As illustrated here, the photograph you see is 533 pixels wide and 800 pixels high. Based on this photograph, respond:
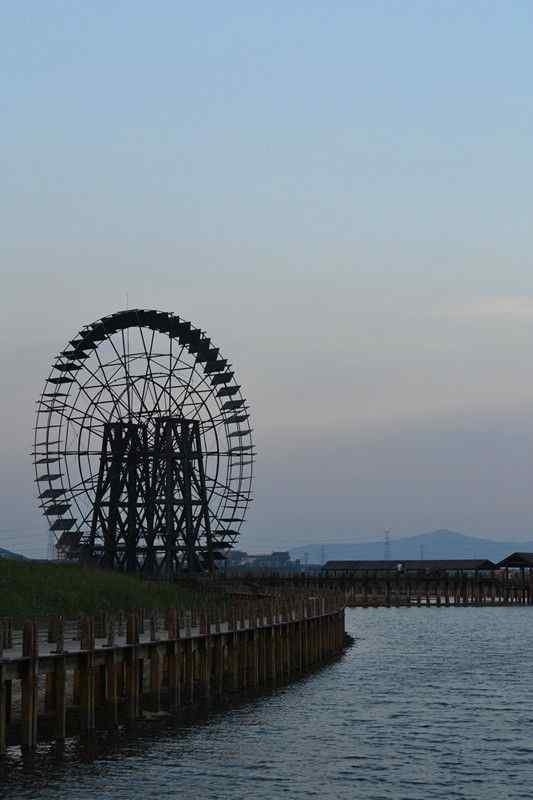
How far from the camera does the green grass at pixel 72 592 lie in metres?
48.9

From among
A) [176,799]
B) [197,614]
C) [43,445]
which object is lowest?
[176,799]

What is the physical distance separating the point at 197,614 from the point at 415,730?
33.0ft

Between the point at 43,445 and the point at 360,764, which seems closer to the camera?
the point at 360,764

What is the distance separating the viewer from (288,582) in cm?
11794

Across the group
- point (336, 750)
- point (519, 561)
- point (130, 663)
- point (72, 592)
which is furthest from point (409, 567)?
point (336, 750)

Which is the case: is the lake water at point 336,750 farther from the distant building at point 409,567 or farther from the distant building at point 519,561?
the distant building at point 409,567

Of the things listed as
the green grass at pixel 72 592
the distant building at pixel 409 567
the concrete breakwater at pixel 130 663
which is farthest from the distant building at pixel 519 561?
the concrete breakwater at pixel 130 663

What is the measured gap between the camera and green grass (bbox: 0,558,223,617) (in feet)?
160

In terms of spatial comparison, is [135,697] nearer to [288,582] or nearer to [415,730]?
[415,730]

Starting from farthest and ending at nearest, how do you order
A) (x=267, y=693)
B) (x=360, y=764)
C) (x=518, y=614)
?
(x=518, y=614), (x=267, y=693), (x=360, y=764)

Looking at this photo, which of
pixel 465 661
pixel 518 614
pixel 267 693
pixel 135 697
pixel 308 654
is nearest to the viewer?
pixel 135 697

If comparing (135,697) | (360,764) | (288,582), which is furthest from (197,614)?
(288,582)

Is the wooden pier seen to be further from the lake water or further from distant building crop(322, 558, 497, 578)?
the lake water

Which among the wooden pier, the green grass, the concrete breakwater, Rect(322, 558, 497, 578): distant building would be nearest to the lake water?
the concrete breakwater
